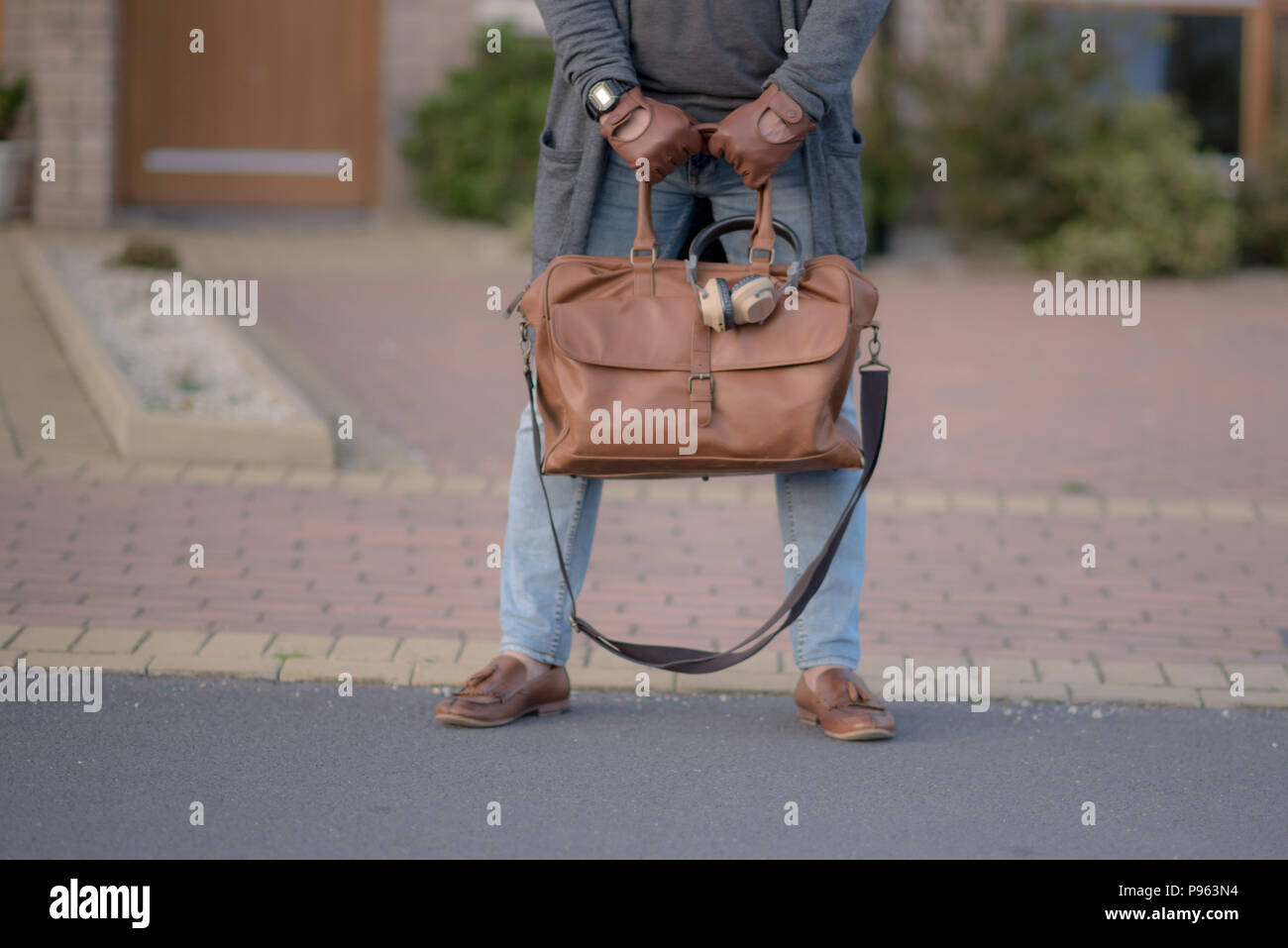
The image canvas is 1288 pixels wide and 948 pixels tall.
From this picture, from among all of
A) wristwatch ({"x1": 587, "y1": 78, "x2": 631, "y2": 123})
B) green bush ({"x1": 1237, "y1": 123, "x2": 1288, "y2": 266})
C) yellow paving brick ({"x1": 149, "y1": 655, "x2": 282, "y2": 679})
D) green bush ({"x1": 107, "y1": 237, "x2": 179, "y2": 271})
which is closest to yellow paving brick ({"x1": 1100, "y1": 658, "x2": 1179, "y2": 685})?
wristwatch ({"x1": 587, "y1": 78, "x2": 631, "y2": 123})

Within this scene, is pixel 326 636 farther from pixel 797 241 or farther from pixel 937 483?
pixel 937 483

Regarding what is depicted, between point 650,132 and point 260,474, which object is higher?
point 650,132

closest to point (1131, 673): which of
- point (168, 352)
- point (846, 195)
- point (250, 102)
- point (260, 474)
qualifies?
point (846, 195)

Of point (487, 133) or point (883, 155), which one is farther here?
point (487, 133)

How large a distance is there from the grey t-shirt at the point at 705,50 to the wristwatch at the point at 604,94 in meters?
0.16

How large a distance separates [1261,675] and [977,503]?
Result: 69.4 inches

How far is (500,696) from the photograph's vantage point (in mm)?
3754

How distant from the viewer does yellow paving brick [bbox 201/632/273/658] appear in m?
4.22

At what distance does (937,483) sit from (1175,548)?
41.3 inches

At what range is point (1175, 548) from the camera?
17.9 ft

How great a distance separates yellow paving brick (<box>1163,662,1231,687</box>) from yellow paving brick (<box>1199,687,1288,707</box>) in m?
0.04

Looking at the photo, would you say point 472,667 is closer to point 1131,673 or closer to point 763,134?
point 763,134

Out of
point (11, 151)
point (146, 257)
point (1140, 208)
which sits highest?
point (11, 151)

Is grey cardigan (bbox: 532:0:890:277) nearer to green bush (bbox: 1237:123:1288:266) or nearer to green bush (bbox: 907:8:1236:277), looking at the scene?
green bush (bbox: 907:8:1236:277)
